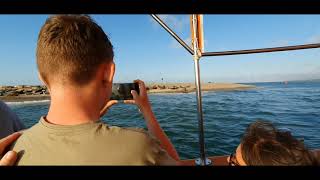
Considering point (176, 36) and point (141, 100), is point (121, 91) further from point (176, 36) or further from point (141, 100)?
point (176, 36)

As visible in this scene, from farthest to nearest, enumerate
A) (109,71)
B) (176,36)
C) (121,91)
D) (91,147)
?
(176,36) → (121,91) → (109,71) → (91,147)

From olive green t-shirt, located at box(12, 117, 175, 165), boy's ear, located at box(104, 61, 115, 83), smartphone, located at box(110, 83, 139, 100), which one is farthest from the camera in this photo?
smartphone, located at box(110, 83, 139, 100)

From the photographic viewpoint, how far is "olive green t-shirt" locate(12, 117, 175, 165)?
0.81 metres

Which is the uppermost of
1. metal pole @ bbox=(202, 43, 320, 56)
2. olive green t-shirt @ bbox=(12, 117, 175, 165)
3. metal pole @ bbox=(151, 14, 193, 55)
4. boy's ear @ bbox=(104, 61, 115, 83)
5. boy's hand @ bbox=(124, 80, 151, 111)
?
metal pole @ bbox=(151, 14, 193, 55)

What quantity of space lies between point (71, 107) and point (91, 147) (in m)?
0.14

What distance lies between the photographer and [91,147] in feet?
2.67

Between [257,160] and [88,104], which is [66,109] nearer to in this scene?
[88,104]

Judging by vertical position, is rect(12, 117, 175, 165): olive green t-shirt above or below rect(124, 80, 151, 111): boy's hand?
below

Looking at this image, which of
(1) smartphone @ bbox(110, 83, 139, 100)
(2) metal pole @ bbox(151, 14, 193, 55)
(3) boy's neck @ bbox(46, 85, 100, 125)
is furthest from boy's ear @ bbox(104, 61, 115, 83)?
(2) metal pole @ bbox(151, 14, 193, 55)

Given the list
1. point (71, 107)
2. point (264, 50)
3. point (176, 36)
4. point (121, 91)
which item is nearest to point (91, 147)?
point (71, 107)

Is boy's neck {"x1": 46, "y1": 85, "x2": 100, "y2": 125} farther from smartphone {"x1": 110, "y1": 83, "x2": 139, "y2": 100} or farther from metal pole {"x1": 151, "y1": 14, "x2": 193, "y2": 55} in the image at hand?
→ metal pole {"x1": 151, "y1": 14, "x2": 193, "y2": 55}

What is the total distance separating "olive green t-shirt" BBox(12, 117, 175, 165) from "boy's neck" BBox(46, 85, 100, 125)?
3 cm

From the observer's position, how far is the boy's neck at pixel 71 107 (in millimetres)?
878

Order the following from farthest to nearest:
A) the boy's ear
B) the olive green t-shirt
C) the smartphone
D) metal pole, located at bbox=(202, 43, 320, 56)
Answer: metal pole, located at bbox=(202, 43, 320, 56), the smartphone, the boy's ear, the olive green t-shirt
